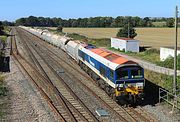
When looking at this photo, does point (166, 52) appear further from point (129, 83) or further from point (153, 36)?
point (153, 36)

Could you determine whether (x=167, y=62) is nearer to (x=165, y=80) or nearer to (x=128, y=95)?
(x=165, y=80)

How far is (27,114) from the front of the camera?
2100 centimetres

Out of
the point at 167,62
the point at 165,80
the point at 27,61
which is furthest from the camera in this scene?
the point at 27,61

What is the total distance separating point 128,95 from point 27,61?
2537 cm

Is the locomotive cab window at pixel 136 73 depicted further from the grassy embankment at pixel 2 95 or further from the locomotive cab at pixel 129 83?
the grassy embankment at pixel 2 95

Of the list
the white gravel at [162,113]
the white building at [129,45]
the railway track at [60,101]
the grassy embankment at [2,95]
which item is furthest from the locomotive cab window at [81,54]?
the white building at [129,45]

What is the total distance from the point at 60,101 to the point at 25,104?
237cm

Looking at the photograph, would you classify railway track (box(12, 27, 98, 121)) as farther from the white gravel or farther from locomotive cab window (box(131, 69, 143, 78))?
locomotive cab window (box(131, 69, 143, 78))

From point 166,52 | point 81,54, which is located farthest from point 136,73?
point 166,52

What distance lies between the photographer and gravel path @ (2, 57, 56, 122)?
2032 centimetres

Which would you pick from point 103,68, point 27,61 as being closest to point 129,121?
point 103,68

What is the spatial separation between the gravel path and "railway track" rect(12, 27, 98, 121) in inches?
20.9

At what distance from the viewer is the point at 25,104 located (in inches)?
920

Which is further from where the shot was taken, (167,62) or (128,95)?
(167,62)
